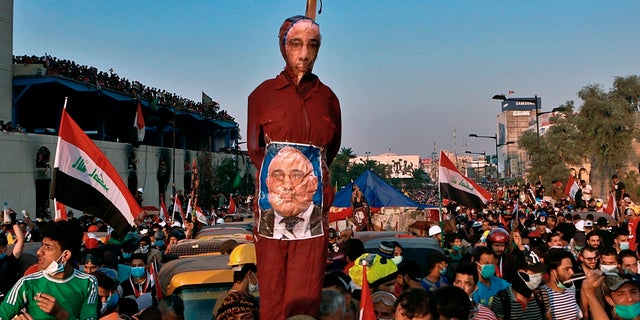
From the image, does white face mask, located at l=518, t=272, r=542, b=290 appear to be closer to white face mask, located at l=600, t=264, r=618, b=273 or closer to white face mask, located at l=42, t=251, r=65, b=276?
white face mask, located at l=600, t=264, r=618, b=273

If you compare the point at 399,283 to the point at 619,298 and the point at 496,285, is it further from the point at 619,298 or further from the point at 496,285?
the point at 619,298

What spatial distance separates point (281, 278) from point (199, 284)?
8.06ft

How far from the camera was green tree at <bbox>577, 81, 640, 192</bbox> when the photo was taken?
46906 millimetres

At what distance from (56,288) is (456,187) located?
1157 centimetres

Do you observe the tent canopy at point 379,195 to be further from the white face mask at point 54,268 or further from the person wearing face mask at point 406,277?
the white face mask at point 54,268

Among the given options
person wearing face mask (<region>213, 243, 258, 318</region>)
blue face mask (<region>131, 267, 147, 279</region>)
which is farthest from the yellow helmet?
blue face mask (<region>131, 267, 147, 279</region>)

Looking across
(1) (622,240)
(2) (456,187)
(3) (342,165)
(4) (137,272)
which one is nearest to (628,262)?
(1) (622,240)

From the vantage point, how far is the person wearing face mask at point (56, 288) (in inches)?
170

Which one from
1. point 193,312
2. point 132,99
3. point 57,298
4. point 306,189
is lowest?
point 193,312

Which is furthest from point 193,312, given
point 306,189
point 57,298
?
point 306,189

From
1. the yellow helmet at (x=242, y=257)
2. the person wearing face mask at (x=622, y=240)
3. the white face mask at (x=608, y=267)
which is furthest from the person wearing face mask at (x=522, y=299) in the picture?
the person wearing face mask at (x=622, y=240)

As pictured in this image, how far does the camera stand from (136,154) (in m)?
43.1

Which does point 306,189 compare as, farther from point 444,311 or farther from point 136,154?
point 136,154

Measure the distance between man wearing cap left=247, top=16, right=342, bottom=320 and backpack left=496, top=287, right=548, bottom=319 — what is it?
2.05m
